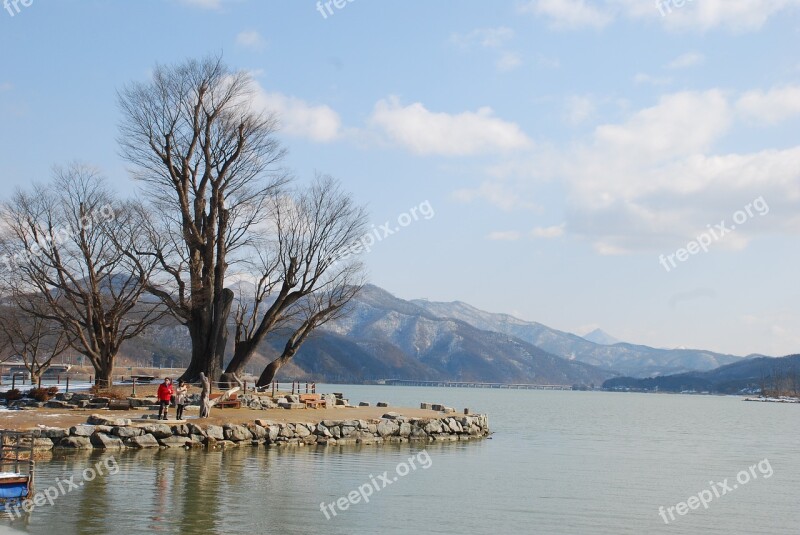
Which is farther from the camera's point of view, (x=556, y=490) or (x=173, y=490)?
(x=556, y=490)

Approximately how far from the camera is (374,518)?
21.9 metres

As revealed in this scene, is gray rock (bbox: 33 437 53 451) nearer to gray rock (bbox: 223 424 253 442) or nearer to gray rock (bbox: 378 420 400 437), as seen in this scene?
gray rock (bbox: 223 424 253 442)

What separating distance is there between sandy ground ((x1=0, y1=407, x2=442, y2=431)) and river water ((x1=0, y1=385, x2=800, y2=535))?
3148 millimetres

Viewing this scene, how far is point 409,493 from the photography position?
26062 mm

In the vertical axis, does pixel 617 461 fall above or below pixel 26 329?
below

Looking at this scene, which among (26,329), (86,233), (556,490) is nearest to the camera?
(556,490)

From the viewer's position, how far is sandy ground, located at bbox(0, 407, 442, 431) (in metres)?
32.8

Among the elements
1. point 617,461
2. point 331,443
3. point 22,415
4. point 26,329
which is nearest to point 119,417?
point 22,415

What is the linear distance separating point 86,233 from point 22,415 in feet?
49.3

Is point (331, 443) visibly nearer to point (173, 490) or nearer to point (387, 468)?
point (387, 468)

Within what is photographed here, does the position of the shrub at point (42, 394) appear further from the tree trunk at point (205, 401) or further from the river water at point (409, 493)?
the river water at point (409, 493)

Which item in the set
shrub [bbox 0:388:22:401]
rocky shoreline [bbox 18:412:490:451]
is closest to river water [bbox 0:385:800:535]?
rocky shoreline [bbox 18:412:490:451]

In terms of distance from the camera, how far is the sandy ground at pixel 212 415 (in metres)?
32.8

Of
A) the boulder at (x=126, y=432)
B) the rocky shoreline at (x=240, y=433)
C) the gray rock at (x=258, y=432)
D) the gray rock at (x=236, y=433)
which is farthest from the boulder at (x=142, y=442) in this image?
the gray rock at (x=258, y=432)
